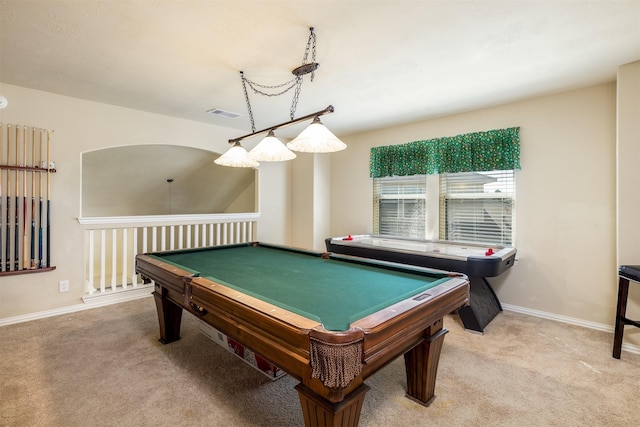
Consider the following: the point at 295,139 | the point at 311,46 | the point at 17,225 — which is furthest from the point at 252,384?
the point at 17,225

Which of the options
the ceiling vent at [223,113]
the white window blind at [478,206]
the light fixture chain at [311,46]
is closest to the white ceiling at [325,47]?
the light fixture chain at [311,46]

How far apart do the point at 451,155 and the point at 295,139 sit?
2.47 metres

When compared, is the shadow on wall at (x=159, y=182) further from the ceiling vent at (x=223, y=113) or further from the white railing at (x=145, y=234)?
the ceiling vent at (x=223, y=113)

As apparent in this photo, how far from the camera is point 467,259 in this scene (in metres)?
2.74

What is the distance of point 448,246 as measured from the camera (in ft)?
11.8

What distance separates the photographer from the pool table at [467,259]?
2.72 m

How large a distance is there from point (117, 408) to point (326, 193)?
406cm

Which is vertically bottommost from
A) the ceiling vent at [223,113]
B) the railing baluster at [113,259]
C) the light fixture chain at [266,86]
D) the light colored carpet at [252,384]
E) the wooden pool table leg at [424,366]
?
the light colored carpet at [252,384]

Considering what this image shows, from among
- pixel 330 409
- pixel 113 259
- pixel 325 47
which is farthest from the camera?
pixel 113 259

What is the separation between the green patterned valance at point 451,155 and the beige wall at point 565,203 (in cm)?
13

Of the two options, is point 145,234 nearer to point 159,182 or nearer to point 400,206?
point 159,182

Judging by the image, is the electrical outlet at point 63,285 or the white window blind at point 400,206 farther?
the white window blind at point 400,206

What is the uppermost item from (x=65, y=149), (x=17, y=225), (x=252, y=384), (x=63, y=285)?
(x=65, y=149)

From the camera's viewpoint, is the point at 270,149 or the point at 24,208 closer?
the point at 270,149
